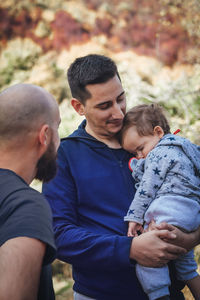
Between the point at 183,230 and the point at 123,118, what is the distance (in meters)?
0.91

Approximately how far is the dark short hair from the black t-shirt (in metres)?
1.12

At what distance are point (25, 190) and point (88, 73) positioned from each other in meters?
1.21

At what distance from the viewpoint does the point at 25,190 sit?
4.06ft

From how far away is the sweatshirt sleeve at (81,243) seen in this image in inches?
66.4

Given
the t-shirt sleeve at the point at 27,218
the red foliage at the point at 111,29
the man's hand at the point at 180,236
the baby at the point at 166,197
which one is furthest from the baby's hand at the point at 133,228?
the red foliage at the point at 111,29

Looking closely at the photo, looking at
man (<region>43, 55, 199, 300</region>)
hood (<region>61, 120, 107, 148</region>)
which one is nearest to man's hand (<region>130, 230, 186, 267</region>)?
man (<region>43, 55, 199, 300</region>)

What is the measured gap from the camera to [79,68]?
88.7 inches

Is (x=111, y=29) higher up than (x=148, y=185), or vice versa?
(x=148, y=185)

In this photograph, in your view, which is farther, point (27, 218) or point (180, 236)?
point (180, 236)

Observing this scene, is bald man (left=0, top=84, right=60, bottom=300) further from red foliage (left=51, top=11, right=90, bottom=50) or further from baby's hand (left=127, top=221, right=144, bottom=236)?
red foliage (left=51, top=11, right=90, bottom=50)

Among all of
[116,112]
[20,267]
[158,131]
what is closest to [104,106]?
[116,112]

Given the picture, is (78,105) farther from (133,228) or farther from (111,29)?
(111,29)

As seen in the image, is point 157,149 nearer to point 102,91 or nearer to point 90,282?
point 102,91

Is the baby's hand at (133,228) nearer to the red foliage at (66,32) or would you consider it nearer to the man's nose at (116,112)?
the man's nose at (116,112)
